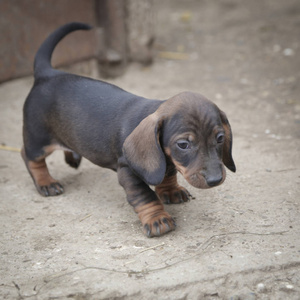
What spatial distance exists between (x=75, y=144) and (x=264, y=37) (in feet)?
19.5

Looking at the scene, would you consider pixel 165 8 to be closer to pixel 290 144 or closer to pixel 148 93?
pixel 148 93

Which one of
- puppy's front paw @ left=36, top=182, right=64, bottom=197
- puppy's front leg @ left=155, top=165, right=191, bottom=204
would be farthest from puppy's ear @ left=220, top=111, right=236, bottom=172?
puppy's front paw @ left=36, top=182, right=64, bottom=197

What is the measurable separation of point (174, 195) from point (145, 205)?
22.2 inches

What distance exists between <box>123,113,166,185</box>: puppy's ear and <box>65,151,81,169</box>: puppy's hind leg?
1.62m

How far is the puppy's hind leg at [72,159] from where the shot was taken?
16.7ft

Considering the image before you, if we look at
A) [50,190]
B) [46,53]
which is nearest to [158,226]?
[50,190]

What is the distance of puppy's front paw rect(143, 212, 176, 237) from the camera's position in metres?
3.72

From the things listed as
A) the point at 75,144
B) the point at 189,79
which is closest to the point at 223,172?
the point at 75,144

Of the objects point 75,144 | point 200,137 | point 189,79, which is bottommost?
point 189,79

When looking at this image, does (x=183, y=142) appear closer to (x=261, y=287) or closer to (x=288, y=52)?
(x=261, y=287)

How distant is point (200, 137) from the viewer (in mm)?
3389

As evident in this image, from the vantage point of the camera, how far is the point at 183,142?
3412 mm

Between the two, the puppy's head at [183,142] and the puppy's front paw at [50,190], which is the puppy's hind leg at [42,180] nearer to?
the puppy's front paw at [50,190]

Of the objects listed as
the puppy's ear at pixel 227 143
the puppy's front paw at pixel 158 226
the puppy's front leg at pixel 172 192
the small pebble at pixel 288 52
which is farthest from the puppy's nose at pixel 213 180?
the small pebble at pixel 288 52
